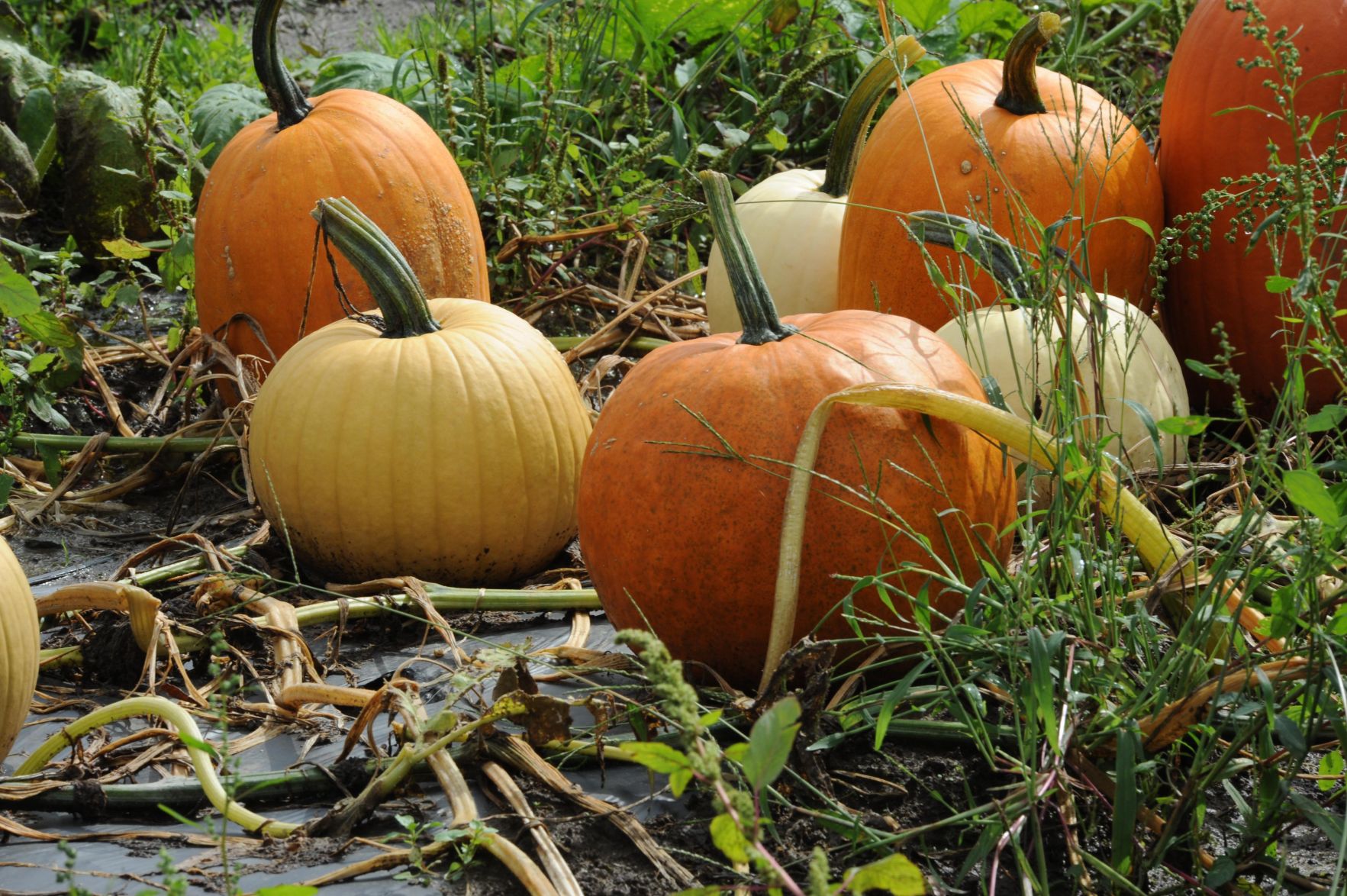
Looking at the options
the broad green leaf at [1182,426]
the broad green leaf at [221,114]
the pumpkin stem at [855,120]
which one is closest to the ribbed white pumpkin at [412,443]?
the pumpkin stem at [855,120]

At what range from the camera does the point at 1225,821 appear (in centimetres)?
157

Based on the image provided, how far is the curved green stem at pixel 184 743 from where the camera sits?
4.95ft

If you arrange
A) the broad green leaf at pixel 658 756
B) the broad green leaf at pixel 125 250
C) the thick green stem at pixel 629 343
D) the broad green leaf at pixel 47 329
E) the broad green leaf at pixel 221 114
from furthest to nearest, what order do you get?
the broad green leaf at pixel 221 114 → the thick green stem at pixel 629 343 → the broad green leaf at pixel 125 250 → the broad green leaf at pixel 47 329 → the broad green leaf at pixel 658 756

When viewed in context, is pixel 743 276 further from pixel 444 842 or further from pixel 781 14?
pixel 781 14

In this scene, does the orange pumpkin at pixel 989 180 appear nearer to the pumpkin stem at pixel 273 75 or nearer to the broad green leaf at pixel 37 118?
the pumpkin stem at pixel 273 75

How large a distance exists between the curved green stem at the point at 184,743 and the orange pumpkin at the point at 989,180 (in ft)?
5.39

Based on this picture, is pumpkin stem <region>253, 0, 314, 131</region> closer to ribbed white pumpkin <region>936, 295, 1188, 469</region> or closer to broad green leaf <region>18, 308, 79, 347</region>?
broad green leaf <region>18, 308, 79, 347</region>

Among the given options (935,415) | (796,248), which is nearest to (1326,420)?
(935,415)

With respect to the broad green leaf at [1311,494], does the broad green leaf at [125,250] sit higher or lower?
lower

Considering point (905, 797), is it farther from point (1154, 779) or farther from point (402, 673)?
point (402, 673)

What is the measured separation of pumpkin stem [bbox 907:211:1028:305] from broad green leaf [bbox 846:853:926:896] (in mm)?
937

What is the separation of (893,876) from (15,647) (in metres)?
1.18

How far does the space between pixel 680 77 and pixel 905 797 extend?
10.8 ft

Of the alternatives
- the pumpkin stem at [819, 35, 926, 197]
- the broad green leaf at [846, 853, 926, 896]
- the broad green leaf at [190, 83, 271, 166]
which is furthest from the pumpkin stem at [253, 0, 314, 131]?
the broad green leaf at [846, 853, 926, 896]
